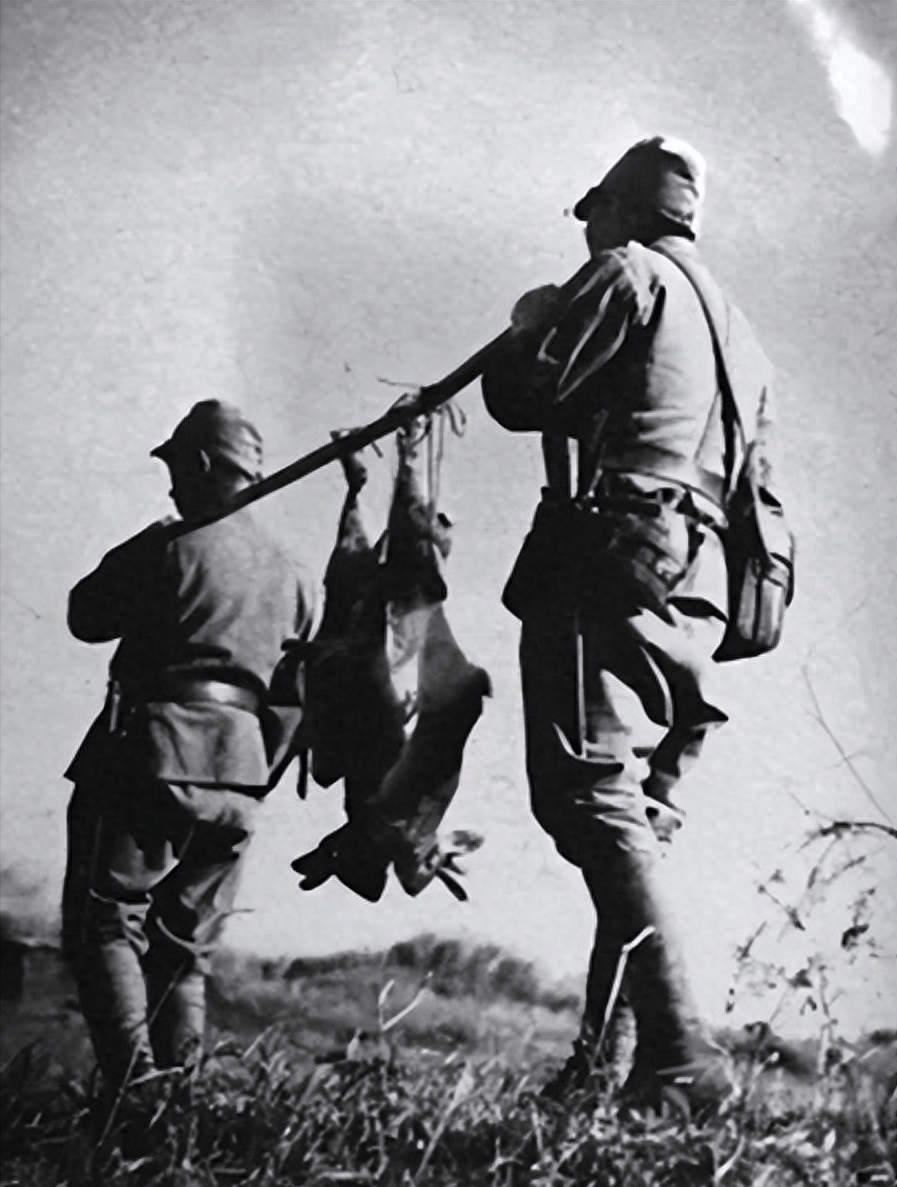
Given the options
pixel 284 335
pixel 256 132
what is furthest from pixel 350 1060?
pixel 256 132

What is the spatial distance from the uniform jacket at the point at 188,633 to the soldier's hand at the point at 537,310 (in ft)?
1.79

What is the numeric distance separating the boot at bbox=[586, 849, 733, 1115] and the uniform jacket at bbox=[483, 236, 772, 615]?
1.56ft

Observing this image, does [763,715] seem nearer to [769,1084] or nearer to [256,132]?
[769,1084]

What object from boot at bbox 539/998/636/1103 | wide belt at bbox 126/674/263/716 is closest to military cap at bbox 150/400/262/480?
wide belt at bbox 126/674/263/716

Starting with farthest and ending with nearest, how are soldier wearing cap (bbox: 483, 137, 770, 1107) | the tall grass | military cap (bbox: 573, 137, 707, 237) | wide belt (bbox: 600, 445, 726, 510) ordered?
military cap (bbox: 573, 137, 707, 237) < wide belt (bbox: 600, 445, 726, 510) < soldier wearing cap (bbox: 483, 137, 770, 1107) < the tall grass

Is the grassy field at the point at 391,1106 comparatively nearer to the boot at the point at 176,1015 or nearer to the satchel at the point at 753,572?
the boot at the point at 176,1015

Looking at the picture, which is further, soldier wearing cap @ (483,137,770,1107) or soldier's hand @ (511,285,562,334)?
soldier's hand @ (511,285,562,334)

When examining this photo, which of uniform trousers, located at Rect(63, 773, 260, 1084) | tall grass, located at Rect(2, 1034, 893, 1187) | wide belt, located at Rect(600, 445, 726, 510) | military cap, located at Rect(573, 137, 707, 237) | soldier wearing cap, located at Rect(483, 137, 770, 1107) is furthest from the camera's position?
military cap, located at Rect(573, 137, 707, 237)

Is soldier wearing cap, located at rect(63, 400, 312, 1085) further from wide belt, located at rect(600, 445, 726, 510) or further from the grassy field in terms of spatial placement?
wide belt, located at rect(600, 445, 726, 510)

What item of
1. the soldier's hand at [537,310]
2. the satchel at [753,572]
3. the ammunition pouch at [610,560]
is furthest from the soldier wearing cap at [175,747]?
the satchel at [753,572]

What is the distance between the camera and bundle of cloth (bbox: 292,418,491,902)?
124 inches

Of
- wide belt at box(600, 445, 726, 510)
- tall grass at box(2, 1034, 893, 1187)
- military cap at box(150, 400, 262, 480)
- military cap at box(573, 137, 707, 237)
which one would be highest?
military cap at box(573, 137, 707, 237)

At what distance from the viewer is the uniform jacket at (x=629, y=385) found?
3277mm

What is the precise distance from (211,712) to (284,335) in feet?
2.02
